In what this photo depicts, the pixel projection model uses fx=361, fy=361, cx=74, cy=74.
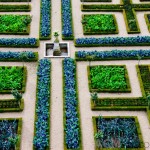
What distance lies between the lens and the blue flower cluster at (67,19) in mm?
40938

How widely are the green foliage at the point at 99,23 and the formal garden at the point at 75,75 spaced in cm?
11

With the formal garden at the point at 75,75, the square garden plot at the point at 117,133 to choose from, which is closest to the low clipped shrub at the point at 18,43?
the formal garden at the point at 75,75

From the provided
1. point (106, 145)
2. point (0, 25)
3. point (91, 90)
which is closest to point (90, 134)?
point (106, 145)

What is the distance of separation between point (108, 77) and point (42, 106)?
740cm

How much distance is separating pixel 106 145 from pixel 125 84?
7.36 meters

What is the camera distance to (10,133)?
102 ft

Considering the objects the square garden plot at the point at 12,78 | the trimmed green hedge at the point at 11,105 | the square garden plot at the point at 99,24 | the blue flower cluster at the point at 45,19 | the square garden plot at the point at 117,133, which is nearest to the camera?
the square garden plot at the point at 117,133

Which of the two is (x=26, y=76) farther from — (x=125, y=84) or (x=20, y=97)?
(x=125, y=84)

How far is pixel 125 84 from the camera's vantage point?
3541cm

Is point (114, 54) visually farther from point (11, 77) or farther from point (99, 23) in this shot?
point (11, 77)

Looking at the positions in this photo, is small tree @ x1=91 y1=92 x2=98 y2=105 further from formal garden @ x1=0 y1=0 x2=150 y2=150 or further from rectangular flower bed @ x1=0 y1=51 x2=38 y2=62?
rectangular flower bed @ x1=0 y1=51 x2=38 y2=62

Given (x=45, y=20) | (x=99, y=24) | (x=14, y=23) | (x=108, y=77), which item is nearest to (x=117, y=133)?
(x=108, y=77)

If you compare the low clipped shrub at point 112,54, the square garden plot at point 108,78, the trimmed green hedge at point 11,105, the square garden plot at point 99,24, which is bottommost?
the trimmed green hedge at point 11,105

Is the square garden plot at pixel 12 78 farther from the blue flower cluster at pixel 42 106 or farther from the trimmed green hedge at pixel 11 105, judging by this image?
the blue flower cluster at pixel 42 106
